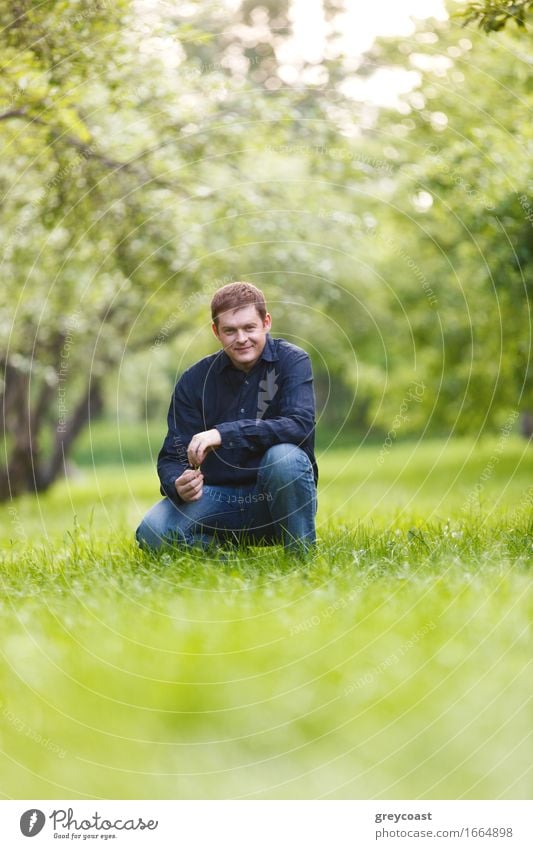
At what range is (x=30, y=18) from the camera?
5652mm

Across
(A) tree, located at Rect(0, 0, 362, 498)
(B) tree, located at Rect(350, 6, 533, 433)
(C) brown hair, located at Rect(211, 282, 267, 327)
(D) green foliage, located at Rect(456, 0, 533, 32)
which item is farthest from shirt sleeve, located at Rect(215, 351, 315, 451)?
(B) tree, located at Rect(350, 6, 533, 433)

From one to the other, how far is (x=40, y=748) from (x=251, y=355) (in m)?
2.41

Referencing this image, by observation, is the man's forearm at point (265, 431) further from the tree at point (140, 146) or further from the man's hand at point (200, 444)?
the tree at point (140, 146)

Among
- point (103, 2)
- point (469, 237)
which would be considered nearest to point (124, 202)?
point (103, 2)

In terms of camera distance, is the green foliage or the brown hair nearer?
the green foliage

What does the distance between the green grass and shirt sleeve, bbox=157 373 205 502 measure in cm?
44

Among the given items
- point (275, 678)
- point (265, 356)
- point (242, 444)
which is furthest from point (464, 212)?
point (275, 678)

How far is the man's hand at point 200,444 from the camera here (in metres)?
4.52

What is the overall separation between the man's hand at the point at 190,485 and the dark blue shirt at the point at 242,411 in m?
0.11

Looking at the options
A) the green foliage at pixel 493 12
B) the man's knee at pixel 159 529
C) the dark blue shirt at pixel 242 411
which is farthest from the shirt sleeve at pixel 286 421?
the green foliage at pixel 493 12

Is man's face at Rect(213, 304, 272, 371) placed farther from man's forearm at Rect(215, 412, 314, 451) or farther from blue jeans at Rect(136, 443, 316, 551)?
blue jeans at Rect(136, 443, 316, 551)

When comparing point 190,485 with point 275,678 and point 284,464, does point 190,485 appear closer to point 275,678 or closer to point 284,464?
point 284,464

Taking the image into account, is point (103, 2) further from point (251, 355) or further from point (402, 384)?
point (402, 384)

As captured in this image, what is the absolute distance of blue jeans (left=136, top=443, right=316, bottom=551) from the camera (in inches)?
185
